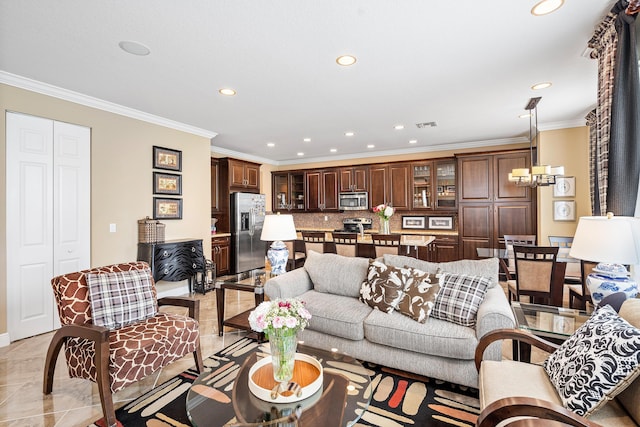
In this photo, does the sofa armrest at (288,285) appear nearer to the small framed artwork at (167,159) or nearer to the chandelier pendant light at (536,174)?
the small framed artwork at (167,159)

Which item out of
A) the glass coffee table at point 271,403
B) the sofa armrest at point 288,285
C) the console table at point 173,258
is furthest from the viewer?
the console table at point 173,258

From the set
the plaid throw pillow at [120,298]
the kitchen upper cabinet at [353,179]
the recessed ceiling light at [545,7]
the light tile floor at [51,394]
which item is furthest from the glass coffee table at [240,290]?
the kitchen upper cabinet at [353,179]

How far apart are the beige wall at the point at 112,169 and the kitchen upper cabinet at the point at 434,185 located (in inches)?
181

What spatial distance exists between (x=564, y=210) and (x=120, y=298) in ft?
19.8

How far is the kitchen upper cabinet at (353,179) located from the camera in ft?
23.1

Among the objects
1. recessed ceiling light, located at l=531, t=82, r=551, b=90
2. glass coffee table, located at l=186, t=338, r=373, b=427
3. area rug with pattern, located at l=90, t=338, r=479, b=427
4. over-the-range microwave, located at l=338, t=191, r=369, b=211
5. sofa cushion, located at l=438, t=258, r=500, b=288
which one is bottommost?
area rug with pattern, located at l=90, t=338, r=479, b=427

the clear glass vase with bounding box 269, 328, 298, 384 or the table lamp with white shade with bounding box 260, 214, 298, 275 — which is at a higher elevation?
the table lamp with white shade with bounding box 260, 214, 298, 275

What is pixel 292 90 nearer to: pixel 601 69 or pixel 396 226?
pixel 601 69

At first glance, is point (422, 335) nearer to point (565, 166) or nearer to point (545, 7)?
point (545, 7)

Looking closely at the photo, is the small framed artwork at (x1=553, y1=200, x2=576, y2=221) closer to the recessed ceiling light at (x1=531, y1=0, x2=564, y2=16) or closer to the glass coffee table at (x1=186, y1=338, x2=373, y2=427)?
the recessed ceiling light at (x1=531, y1=0, x2=564, y2=16)

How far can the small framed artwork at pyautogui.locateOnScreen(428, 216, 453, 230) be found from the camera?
6.39m

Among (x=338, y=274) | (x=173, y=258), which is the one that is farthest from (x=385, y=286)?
(x=173, y=258)

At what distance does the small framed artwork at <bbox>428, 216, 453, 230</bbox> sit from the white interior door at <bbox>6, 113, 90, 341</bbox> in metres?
6.00

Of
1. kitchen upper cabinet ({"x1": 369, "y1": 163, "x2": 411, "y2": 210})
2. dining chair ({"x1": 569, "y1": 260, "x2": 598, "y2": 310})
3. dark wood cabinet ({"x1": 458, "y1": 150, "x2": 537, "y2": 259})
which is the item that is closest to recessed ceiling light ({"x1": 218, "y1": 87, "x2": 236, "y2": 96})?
dining chair ({"x1": 569, "y1": 260, "x2": 598, "y2": 310})
